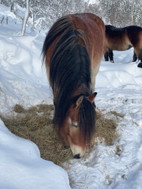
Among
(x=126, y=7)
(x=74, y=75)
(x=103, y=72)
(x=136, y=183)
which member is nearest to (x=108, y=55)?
(x=103, y=72)

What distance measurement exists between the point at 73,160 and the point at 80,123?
579mm

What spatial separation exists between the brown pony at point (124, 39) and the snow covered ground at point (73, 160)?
1.47 meters

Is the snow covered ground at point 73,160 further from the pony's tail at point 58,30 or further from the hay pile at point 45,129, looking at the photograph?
the pony's tail at point 58,30

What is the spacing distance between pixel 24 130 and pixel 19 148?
0.91 metres

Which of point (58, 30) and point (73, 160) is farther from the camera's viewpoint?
point (58, 30)

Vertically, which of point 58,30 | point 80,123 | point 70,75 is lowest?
point 80,123

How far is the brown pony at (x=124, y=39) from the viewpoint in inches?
282

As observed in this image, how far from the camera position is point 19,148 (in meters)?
1.83

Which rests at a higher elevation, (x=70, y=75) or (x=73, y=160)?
(x=70, y=75)

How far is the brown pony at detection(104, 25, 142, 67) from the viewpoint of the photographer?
7152mm

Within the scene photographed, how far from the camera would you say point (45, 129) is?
288cm

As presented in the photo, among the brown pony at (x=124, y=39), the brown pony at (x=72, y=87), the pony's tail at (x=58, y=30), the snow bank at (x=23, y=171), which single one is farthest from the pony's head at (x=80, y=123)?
the brown pony at (x=124, y=39)

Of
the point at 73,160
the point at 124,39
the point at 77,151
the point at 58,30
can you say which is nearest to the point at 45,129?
the point at 73,160

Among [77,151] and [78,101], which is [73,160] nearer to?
[77,151]
